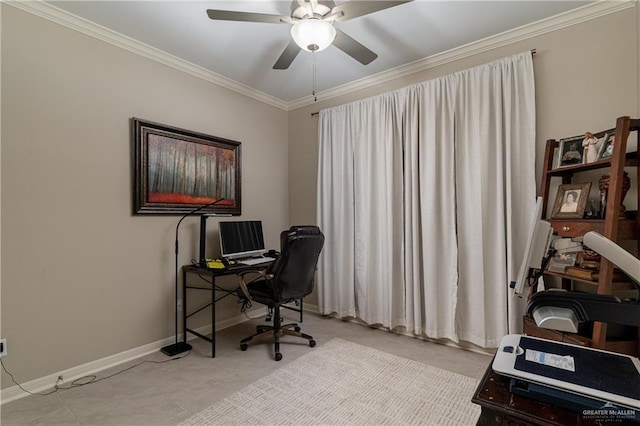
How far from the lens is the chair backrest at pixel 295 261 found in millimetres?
2508

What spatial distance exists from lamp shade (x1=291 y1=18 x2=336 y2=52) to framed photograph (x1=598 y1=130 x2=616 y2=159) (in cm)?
186

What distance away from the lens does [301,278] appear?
2.71 m

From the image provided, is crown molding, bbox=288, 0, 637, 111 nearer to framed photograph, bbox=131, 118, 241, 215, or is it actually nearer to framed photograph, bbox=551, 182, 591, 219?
framed photograph, bbox=551, 182, 591, 219

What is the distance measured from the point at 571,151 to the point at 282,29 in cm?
238

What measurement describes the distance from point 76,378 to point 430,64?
4031mm

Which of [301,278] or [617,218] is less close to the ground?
[617,218]

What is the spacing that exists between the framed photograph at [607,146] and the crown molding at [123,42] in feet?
10.7

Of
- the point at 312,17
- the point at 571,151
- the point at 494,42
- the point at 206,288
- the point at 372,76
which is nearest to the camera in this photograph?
the point at 312,17

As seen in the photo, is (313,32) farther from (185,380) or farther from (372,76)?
(185,380)

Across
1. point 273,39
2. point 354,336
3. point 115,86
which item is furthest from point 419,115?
point 115,86

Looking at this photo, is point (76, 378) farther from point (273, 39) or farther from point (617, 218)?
point (617, 218)

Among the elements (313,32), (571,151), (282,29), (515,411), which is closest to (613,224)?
(571,151)

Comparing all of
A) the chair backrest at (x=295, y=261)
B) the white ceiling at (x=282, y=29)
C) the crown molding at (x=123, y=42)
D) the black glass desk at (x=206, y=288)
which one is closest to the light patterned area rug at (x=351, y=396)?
the chair backrest at (x=295, y=261)

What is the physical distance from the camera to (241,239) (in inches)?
125
